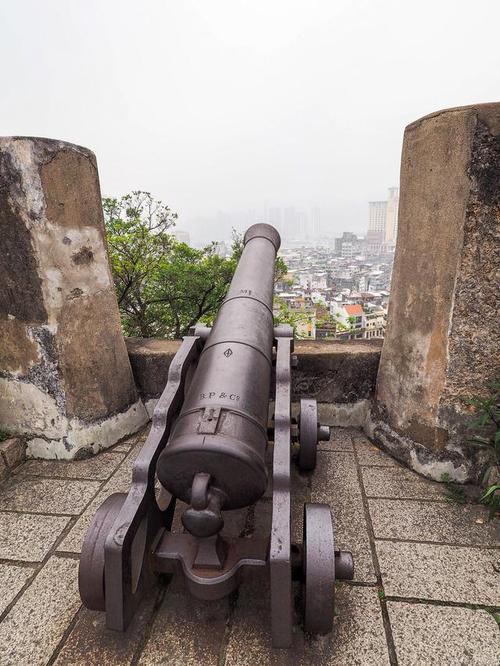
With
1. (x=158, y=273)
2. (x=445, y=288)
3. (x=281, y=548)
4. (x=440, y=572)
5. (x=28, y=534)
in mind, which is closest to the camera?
(x=281, y=548)

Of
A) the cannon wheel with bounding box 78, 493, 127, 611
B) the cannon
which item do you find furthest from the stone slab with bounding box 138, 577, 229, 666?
the cannon wheel with bounding box 78, 493, 127, 611

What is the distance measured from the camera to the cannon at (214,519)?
1692 millimetres

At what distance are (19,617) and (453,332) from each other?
8.74 ft

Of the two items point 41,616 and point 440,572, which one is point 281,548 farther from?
point 41,616

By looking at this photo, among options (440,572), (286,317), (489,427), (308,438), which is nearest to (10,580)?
(308,438)

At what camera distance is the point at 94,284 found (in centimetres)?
305

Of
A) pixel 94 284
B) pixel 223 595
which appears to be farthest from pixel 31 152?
pixel 223 595

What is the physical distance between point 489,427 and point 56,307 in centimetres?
285

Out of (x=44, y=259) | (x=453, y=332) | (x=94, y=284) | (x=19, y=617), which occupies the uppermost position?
(x=44, y=259)

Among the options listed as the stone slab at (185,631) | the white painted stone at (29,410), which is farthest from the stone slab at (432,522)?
the white painted stone at (29,410)

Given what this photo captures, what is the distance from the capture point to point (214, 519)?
1697 millimetres

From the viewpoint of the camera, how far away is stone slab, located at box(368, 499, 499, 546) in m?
2.29

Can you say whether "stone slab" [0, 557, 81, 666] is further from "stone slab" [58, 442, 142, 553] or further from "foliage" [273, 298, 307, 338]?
"foliage" [273, 298, 307, 338]

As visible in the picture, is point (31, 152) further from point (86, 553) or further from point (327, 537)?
point (327, 537)
